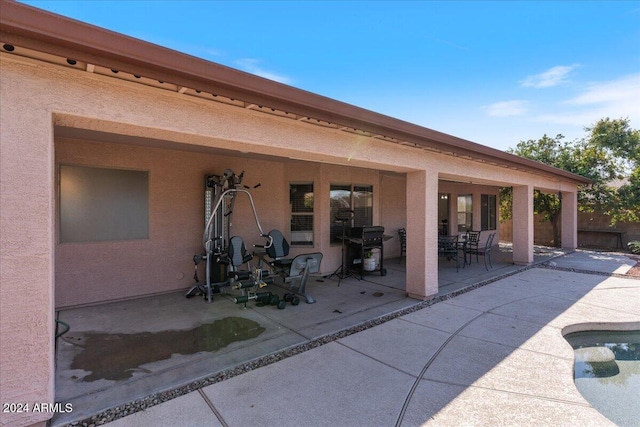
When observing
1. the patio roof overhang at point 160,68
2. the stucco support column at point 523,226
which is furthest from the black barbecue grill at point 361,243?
the stucco support column at point 523,226

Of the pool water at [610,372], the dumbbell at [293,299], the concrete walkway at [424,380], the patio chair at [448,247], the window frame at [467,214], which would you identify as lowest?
the pool water at [610,372]

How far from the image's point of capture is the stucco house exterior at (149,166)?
7.40ft

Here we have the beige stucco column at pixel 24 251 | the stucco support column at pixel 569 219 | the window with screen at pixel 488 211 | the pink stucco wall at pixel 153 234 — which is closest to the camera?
the beige stucco column at pixel 24 251

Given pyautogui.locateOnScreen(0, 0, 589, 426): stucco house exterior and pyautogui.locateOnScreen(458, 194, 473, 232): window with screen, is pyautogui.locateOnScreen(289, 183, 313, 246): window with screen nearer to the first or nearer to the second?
pyautogui.locateOnScreen(0, 0, 589, 426): stucco house exterior

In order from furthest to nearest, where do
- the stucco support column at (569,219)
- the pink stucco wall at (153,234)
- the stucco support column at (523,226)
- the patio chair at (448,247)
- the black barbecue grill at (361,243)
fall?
the stucco support column at (569,219), the stucco support column at (523,226), the patio chair at (448,247), the black barbecue grill at (361,243), the pink stucco wall at (153,234)

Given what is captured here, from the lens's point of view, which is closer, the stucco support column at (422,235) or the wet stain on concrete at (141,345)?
the wet stain on concrete at (141,345)

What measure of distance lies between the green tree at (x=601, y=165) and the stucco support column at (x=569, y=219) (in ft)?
4.27

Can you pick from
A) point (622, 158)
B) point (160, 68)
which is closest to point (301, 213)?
point (160, 68)

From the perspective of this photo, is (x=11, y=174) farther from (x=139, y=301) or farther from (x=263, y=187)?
(x=263, y=187)

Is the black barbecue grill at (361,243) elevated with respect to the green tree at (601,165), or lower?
lower

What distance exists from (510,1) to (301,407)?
890 centimetres

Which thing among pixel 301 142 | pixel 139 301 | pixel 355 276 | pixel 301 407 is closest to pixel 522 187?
pixel 355 276

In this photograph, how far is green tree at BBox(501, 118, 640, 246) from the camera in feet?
42.0

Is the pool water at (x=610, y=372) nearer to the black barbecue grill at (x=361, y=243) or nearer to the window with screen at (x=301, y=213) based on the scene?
the black barbecue grill at (x=361, y=243)
